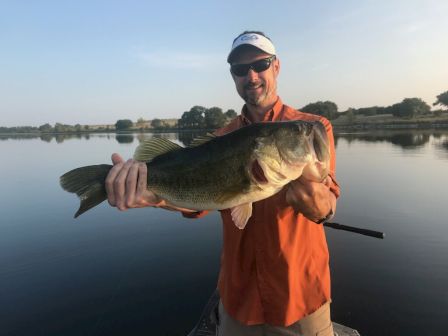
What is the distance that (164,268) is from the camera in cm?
1006

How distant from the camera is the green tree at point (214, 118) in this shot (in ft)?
340

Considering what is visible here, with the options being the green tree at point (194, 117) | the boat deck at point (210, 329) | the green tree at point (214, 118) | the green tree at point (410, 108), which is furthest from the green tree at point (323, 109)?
the boat deck at point (210, 329)

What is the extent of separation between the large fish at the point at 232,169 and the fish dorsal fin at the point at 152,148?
1 cm

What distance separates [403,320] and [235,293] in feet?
21.4

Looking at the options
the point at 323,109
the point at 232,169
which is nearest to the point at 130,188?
the point at 232,169

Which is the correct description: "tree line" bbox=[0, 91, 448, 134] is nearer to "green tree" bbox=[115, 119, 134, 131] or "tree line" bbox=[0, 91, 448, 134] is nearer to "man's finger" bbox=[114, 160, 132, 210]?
"green tree" bbox=[115, 119, 134, 131]

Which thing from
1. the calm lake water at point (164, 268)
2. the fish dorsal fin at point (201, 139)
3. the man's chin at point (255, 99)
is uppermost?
the man's chin at point (255, 99)

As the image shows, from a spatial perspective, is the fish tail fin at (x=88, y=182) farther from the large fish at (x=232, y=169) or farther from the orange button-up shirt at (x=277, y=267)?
the orange button-up shirt at (x=277, y=267)

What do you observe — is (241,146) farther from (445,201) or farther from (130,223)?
Answer: (445,201)

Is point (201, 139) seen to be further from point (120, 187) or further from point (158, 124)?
point (158, 124)

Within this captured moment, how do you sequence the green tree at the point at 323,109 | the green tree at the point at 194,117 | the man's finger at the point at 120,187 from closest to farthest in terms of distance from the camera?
the man's finger at the point at 120,187 < the green tree at the point at 323,109 < the green tree at the point at 194,117

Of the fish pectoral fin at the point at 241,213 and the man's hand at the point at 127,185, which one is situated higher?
the man's hand at the point at 127,185

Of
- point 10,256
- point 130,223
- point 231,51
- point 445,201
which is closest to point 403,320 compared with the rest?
point 231,51

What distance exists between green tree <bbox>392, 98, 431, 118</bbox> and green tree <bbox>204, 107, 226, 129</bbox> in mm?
58152
